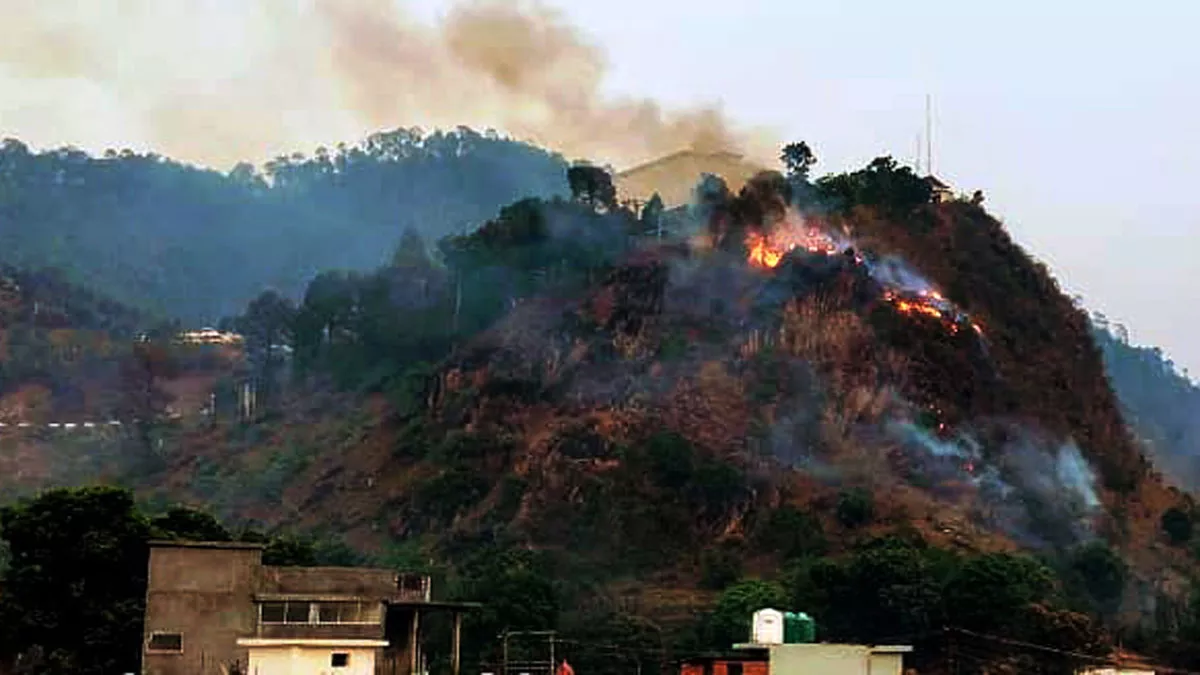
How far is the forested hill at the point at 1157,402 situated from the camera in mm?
149375

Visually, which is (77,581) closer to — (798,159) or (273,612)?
(273,612)

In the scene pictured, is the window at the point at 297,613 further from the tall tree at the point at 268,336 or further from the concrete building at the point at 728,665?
the tall tree at the point at 268,336

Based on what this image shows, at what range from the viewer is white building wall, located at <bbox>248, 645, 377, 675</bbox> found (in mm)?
40094

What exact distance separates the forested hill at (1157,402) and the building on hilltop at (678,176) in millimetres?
49396

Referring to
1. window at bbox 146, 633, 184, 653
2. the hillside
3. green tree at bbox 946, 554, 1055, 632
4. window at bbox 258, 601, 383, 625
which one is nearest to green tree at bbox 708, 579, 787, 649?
the hillside

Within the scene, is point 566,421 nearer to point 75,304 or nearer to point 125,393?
point 125,393

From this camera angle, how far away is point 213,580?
40.1m

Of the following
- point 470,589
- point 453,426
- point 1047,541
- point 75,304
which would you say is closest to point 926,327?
point 1047,541

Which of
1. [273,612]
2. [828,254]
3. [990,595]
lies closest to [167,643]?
[273,612]

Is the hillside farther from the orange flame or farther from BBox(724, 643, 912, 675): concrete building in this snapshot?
BBox(724, 643, 912, 675): concrete building

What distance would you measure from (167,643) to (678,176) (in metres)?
98.6

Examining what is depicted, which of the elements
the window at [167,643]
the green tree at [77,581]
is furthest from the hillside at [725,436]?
the window at [167,643]

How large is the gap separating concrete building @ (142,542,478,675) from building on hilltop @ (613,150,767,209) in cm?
7767

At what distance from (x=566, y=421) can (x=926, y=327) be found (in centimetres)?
2399
